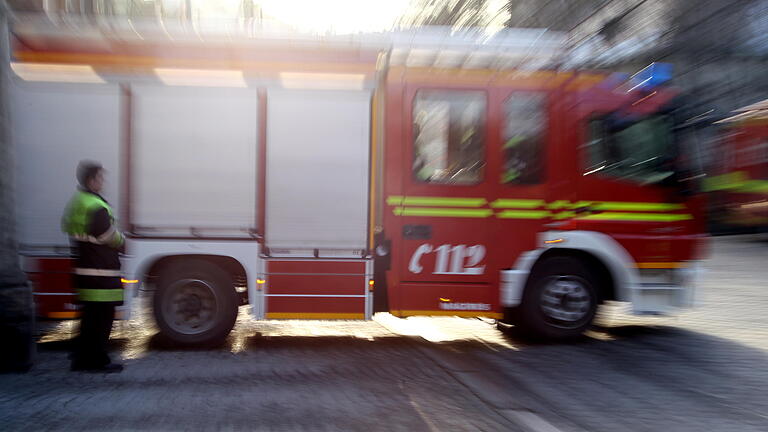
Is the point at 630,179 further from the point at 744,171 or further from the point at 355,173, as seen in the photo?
the point at 744,171

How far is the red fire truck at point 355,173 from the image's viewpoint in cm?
609

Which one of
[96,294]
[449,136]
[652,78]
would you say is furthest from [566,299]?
[96,294]

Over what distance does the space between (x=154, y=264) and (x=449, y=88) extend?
3.47 meters

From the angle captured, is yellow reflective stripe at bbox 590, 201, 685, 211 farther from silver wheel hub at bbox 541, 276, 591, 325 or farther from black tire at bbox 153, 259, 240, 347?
black tire at bbox 153, 259, 240, 347

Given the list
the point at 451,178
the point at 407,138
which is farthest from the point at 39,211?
the point at 451,178

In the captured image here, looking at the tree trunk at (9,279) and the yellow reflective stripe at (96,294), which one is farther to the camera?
the yellow reflective stripe at (96,294)

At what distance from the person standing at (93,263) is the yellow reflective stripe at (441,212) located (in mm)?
2667

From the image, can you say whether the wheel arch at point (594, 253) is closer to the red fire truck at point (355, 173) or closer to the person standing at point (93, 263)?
the red fire truck at point (355, 173)

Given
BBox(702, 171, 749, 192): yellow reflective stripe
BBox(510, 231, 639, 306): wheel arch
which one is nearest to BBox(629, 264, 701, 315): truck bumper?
BBox(510, 231, 639, 306): wheel arch

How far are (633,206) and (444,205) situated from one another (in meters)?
2.02

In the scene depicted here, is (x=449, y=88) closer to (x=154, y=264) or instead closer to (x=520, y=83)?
(x=520, y=83)

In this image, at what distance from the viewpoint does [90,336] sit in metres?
5.43

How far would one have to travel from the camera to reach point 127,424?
165 inches

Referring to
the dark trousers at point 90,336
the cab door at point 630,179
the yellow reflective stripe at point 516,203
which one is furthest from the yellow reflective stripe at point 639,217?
the dark trousers at point 90,336
